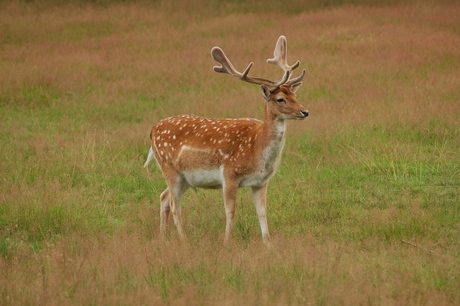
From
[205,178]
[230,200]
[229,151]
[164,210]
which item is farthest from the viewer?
[164,210]

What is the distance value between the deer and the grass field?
0.36m

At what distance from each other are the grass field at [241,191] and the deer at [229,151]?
0.36 m

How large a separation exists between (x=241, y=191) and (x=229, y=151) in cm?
168

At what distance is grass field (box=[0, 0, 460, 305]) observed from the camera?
525 centimetres

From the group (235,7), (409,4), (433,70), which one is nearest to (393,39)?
(433,70)

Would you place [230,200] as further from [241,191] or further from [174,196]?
[241,191]

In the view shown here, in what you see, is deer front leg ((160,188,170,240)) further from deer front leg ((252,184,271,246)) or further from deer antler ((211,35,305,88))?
deer antler ((211,35,305,88))

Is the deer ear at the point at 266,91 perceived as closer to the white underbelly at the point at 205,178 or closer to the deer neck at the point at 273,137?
the deer neck at the point at 273,137

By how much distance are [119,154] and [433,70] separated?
664 centimetres

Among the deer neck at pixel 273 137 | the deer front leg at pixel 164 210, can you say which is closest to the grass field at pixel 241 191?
the deer front leg at pixel 164 210

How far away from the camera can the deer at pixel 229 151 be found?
700cm

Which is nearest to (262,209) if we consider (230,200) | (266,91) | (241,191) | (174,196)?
(230,200)

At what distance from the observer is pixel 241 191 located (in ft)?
28.7

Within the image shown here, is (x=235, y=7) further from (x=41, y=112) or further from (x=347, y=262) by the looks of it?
(x=347, y=262)
